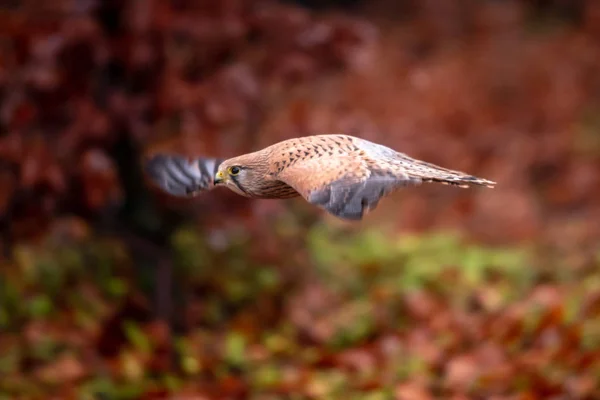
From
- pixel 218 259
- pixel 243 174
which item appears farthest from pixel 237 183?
pixel 218 259

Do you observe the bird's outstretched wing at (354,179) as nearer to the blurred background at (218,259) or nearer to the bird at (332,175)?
the bird at (332,175)

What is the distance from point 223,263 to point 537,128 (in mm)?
4008

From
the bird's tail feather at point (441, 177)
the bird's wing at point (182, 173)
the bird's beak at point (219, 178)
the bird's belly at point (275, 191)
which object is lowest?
the bird's tail feather at point (441, 177)

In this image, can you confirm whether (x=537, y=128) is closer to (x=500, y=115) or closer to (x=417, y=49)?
(x=500, y=115)

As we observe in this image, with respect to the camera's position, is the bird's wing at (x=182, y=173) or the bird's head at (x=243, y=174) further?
the bird's wing at (x=182, y=173)

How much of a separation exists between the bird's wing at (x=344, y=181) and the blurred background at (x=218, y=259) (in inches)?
85.2

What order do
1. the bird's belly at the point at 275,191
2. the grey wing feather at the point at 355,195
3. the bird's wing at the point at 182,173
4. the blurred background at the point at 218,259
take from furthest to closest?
1. the blurred background at the point at 218,259
2. the bird's wing at the point at 182,173
3. the bird's belly at the point at 275,191
4. the grey wing feather at the point at 355,195

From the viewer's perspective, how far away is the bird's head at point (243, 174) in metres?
1.63

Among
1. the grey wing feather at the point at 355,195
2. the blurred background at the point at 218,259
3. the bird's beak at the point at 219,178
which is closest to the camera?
the grey wing feather at the point at 355,195

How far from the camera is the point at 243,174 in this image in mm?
1653

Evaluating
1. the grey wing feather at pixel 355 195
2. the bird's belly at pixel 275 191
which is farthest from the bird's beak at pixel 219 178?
the grey wing feather at pixel 355 195

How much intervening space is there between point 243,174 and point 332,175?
23cm

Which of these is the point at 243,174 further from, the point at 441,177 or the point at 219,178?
the point at 441,177

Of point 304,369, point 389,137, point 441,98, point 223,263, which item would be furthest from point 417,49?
point 304,369
